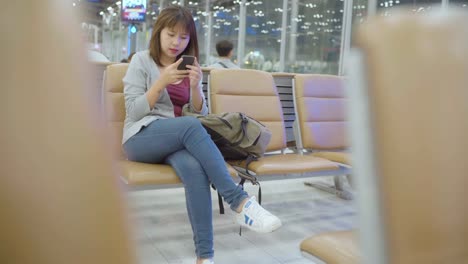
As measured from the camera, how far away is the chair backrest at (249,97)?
260 centimetres

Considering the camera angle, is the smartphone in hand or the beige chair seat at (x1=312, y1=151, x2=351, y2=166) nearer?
the smartphone in hand

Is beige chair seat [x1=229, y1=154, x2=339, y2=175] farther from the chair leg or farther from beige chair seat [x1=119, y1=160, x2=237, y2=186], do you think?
the chair leg

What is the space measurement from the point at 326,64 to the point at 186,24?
5.37 metres

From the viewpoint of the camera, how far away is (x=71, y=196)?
0.91 ft

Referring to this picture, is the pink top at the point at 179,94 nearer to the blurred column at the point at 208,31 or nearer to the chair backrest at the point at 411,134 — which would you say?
the chair backrest at the point at 411,134

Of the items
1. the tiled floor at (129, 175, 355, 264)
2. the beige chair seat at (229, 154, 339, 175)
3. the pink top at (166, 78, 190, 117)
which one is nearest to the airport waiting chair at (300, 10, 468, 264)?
the tiled floor at (129, 175, 355, 264)

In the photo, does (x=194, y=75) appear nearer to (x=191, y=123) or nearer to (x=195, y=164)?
(x=191, y=123)

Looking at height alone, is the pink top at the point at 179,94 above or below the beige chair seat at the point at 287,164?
above

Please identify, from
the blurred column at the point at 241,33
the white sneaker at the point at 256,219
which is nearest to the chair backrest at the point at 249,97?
the white sneaker at the point at 256,219

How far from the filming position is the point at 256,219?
1813 millimetres

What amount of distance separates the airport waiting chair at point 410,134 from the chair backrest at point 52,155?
0.43m

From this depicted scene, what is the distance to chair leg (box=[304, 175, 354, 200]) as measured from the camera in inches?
135

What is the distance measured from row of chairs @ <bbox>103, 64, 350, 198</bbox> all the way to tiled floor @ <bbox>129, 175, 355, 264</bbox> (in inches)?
14.5

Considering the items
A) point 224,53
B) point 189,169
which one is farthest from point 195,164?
point 224,53
